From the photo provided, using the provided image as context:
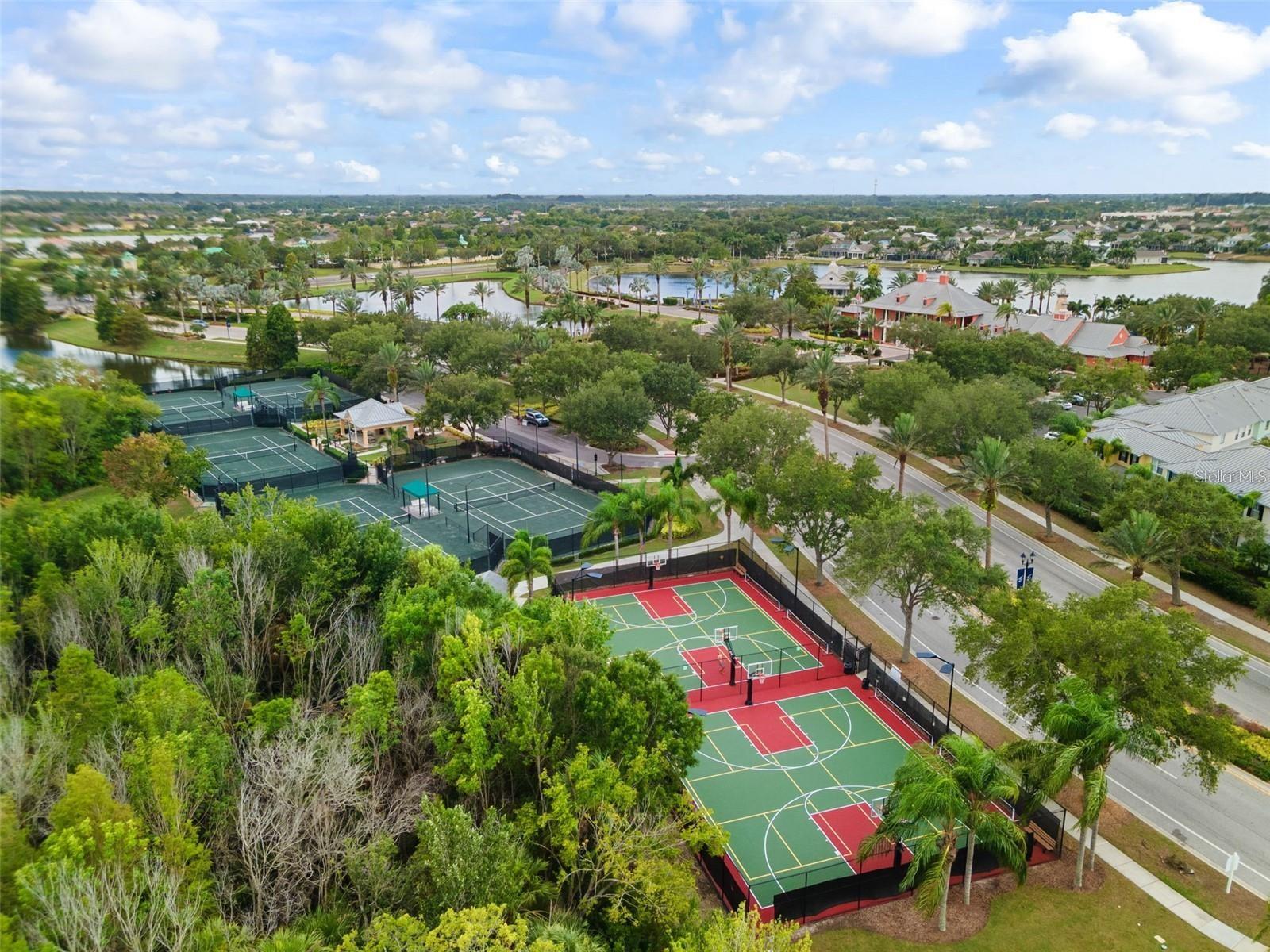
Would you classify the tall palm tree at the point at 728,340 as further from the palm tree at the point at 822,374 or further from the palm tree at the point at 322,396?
the palm tree at the point at 322,396

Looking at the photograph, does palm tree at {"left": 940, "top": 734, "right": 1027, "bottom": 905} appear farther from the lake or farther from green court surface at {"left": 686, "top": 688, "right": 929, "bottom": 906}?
the lake

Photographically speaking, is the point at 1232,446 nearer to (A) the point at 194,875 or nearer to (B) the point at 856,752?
(B) the point at 856,752

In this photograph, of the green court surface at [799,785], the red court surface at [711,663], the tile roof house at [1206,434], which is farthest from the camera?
the tile roof house at [1206,434]

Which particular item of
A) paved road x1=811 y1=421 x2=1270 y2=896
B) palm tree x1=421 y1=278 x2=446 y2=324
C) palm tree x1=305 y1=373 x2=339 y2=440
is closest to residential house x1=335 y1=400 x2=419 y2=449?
palm tree x1=305 y1=373 x2=339 y2=440

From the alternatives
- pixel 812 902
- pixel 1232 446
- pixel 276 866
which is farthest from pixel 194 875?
pixel 1232 446

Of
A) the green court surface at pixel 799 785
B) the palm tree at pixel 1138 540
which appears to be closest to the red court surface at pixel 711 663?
the green court surface at pixel 799 785

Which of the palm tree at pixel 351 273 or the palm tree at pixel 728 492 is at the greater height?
the palm tree at pixel 351 273
